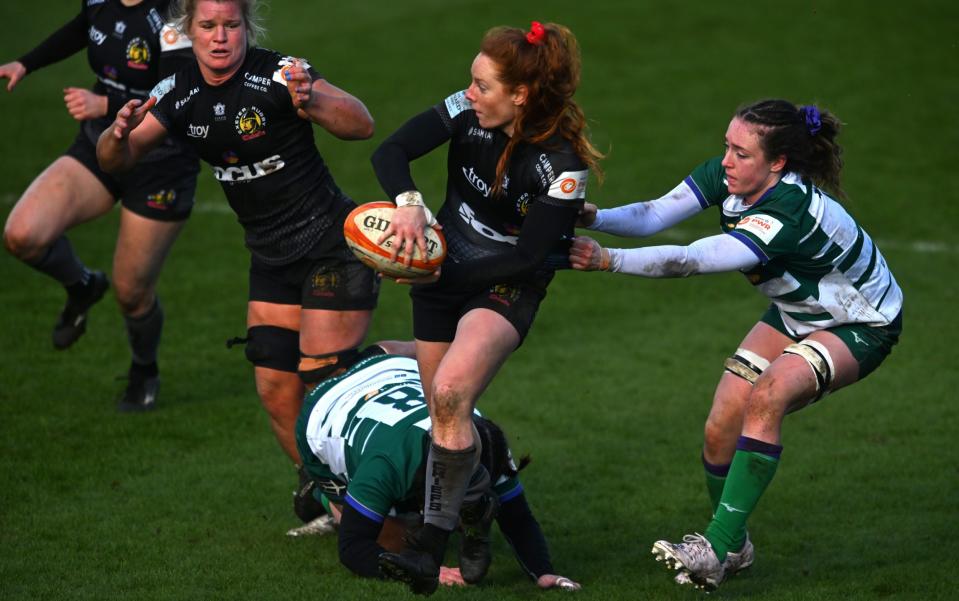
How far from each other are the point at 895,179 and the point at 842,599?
33.2ft

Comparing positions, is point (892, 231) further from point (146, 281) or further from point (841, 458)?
point (146, 281)

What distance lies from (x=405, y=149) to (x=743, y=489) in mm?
2114

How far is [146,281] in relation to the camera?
27.7 feet

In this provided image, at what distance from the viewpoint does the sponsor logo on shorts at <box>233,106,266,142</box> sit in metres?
6.22

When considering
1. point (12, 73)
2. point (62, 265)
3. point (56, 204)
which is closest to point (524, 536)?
point (56, 204)

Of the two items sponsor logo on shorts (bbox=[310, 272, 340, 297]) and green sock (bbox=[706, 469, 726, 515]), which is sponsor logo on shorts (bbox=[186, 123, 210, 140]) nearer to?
sponsor logo on shorts (bbox=[310, 272, 340, 297])

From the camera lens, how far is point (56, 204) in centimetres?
801

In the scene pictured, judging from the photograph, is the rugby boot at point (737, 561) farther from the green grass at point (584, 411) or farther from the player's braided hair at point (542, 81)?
the player's braided hair at point (542, 81)

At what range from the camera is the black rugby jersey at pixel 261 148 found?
623 centimetres

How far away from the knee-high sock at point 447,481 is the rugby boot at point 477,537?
0.36 m

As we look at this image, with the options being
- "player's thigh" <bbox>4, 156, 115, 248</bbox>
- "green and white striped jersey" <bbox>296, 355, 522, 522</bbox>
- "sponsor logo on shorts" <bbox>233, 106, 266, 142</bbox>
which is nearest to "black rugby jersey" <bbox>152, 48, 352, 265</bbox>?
"sponsor logo on shorts" <bbox>233, 106, 266, 142</bbox>

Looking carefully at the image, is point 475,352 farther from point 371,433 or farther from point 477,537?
point 477,537

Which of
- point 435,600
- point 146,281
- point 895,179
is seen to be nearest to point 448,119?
point 435,600

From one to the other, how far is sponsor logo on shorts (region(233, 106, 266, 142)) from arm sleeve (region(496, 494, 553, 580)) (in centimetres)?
218
